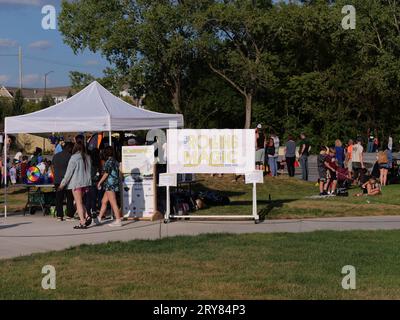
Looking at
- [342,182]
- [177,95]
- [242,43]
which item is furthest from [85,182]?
[177,95]

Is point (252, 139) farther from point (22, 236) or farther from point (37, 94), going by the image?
point (37, 94)

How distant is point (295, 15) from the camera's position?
51750mm

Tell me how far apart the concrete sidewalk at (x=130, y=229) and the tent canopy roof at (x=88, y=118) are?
214 centimetres

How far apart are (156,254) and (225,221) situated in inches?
176

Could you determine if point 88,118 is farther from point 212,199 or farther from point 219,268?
point 219,268

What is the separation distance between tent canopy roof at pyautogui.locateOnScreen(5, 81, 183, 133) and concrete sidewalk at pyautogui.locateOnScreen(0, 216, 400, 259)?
214cm

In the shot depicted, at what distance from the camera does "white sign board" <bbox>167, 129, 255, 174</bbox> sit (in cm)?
1471

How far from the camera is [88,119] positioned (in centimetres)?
1589

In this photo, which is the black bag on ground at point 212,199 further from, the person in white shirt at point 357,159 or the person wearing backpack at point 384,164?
the person in white shirt at point 357,159

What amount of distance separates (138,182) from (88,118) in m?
1.89

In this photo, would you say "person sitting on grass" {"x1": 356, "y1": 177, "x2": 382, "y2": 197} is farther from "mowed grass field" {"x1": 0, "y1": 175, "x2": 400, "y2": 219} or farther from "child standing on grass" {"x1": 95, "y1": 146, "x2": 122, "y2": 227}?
"child standing on grass" {"x1": 95, "y1": 146, "x2": 122, "y2": 227}

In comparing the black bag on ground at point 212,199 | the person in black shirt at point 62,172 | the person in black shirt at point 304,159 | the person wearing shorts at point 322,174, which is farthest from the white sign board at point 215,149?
the person in black shirt at point 304,159

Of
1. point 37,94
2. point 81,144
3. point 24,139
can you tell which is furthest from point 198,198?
point 37,94

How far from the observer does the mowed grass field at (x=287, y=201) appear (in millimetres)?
16219
